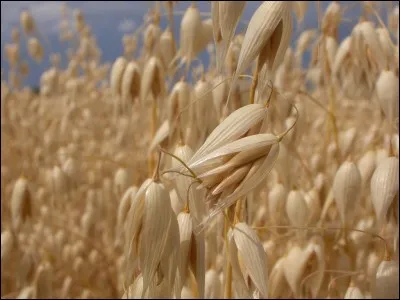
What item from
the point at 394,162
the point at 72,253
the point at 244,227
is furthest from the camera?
the point at 72,253

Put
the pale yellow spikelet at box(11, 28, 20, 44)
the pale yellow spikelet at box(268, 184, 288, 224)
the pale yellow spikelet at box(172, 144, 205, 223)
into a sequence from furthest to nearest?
the pale yellow spikelet at box(11, 28, 20, 44)
the pale yellow spikelet at box(268, 184, 288, 224)
the pale yellow spikelet at box(172, 144, 205, 223)

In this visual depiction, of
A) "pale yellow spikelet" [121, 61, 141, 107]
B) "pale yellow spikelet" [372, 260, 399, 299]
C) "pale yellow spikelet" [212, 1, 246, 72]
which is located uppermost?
"pale yellow spikelet" [212, 1, 246, 72]

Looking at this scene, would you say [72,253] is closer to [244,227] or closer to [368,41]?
[368,41]

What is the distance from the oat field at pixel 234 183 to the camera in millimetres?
540

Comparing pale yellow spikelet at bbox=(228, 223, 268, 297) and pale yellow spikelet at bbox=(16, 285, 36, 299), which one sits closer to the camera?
pale yellow spikelet at bbox=(228, 223, 268, 297)

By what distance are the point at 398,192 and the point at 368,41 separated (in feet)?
1.15

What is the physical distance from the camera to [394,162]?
2.47ft

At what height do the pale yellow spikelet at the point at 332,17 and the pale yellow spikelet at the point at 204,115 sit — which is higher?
the pale yellow spikelet at the point at 332,17

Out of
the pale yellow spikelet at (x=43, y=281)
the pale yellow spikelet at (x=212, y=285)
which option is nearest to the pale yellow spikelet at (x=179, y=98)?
the pale yellow spikelet at (x=212, y=285)

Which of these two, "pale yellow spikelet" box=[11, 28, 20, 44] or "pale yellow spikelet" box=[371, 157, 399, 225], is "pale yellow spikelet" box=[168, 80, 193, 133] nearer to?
"pale yellow spikelet" box=[371, 157, 399, 225]

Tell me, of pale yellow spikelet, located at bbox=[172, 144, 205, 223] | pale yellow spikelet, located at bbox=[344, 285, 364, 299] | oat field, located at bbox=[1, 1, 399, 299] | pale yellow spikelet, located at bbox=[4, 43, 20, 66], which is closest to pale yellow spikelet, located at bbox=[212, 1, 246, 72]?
oat field, located at bbox=[1, 1, 399, 299]

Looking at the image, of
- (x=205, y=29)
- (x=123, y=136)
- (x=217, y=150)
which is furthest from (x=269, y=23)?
(x=123, y=136)

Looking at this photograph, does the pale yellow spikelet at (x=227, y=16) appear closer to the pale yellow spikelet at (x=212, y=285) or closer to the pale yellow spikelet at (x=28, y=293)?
the pale yellow spikelet at (x=212, y=285)

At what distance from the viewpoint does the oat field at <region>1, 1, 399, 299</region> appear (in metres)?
0.54
